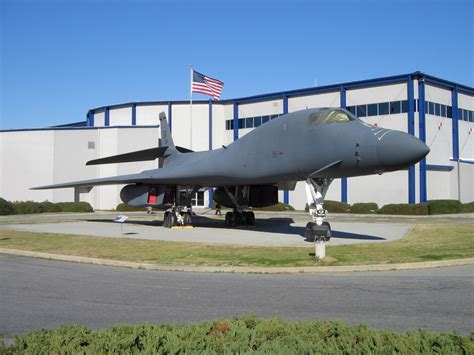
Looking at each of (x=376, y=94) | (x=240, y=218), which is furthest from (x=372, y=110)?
(x=240, y=218)

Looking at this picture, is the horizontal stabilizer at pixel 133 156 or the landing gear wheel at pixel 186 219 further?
the horizontal stabilizer at pixel 133 156

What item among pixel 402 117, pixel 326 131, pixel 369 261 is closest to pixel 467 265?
pixel 369 261

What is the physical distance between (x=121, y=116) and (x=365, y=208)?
108 feet

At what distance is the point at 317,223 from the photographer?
1530cm

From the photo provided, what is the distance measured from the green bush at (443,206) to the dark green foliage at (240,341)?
38.2 meters

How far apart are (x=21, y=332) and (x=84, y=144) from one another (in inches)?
1880

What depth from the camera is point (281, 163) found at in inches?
697

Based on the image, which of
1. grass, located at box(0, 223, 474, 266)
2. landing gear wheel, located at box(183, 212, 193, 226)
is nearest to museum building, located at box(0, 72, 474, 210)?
landing gear wheel, located at box(183, 212, 193, 226)

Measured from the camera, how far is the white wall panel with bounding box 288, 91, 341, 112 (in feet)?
156

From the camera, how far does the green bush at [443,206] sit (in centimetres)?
3997

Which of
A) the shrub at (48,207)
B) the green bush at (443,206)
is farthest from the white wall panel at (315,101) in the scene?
Answer: the shrub at (48,207)

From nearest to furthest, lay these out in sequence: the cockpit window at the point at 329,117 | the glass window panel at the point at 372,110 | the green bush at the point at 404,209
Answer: the cockpit window at the point at 329,117
the green bush at the point at 404,209
the glass window panel at the point at 372,110

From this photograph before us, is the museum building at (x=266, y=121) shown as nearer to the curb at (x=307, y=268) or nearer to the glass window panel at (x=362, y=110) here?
the glass window panel at (x=362, y=110)

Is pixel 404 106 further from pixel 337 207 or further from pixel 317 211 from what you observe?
pixel 317 211
